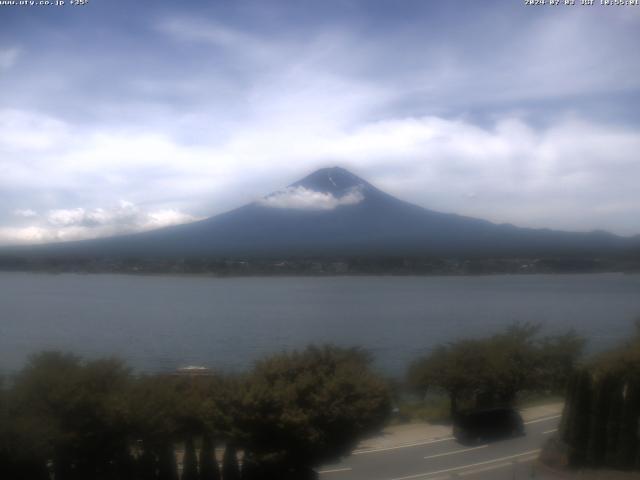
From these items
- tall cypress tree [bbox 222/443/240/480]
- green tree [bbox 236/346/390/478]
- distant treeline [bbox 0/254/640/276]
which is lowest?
tall cypress tree [bbox 222/443/240/480]

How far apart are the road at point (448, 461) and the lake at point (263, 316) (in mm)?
5472

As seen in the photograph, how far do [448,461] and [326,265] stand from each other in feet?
129

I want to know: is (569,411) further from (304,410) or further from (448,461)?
(304,410)

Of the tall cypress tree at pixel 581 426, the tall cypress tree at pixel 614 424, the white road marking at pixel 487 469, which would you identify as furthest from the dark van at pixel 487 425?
the tall cypress tree at pixel 614 424

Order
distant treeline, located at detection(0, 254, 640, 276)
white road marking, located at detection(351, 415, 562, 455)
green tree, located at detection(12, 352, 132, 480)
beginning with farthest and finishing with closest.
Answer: distant treeline, located at detection(0, 254, 640, 276) < white road marking, located at detection(351, 415, 562, 455) < green tree, located at detection(12, 352, 132, 480)

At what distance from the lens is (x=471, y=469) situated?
35.6 feet

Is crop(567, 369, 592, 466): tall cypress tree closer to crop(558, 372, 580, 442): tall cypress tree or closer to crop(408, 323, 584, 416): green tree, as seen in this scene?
crop(558, 372, 580, 442): tall cypress tree

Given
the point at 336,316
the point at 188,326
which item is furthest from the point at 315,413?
the point at 336,316

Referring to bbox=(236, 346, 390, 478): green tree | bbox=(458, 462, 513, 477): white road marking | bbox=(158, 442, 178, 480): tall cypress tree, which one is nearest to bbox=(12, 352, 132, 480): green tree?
bbox=(158, 442, 178, 480): tall cypress tree

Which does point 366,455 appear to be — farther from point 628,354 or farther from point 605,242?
point 605,242

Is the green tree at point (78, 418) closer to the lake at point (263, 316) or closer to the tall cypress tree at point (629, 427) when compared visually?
the lake at point (263, 316)

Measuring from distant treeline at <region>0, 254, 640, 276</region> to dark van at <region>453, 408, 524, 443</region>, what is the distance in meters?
16.1

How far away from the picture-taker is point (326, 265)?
51.0 m

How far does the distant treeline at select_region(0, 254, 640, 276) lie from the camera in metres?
28.4
